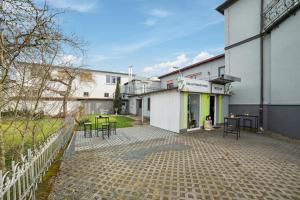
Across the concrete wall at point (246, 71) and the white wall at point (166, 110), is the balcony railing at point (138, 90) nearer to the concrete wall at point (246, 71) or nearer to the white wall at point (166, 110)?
the white wall at point (166, 110)

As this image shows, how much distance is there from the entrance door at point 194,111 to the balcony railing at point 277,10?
240 inches

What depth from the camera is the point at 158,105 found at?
1143 centimetres

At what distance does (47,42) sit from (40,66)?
49 cm

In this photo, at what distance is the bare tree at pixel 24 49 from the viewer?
2.37m

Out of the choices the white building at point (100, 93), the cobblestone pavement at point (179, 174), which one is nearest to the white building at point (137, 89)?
the white building at point (100, 93)

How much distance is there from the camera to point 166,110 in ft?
34.3

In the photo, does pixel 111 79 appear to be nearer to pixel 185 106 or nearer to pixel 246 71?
pixel 185 106

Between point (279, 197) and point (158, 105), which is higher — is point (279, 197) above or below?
below

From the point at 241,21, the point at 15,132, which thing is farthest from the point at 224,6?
the point at 15,132

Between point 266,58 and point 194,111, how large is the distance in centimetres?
569

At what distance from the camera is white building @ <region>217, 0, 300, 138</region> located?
766 cm

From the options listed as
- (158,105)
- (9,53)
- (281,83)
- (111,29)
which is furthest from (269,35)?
(9,53)

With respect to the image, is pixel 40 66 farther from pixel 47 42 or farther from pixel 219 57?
pixel 219 57

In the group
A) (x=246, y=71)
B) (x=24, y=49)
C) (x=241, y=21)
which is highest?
(x=241, y=21)
